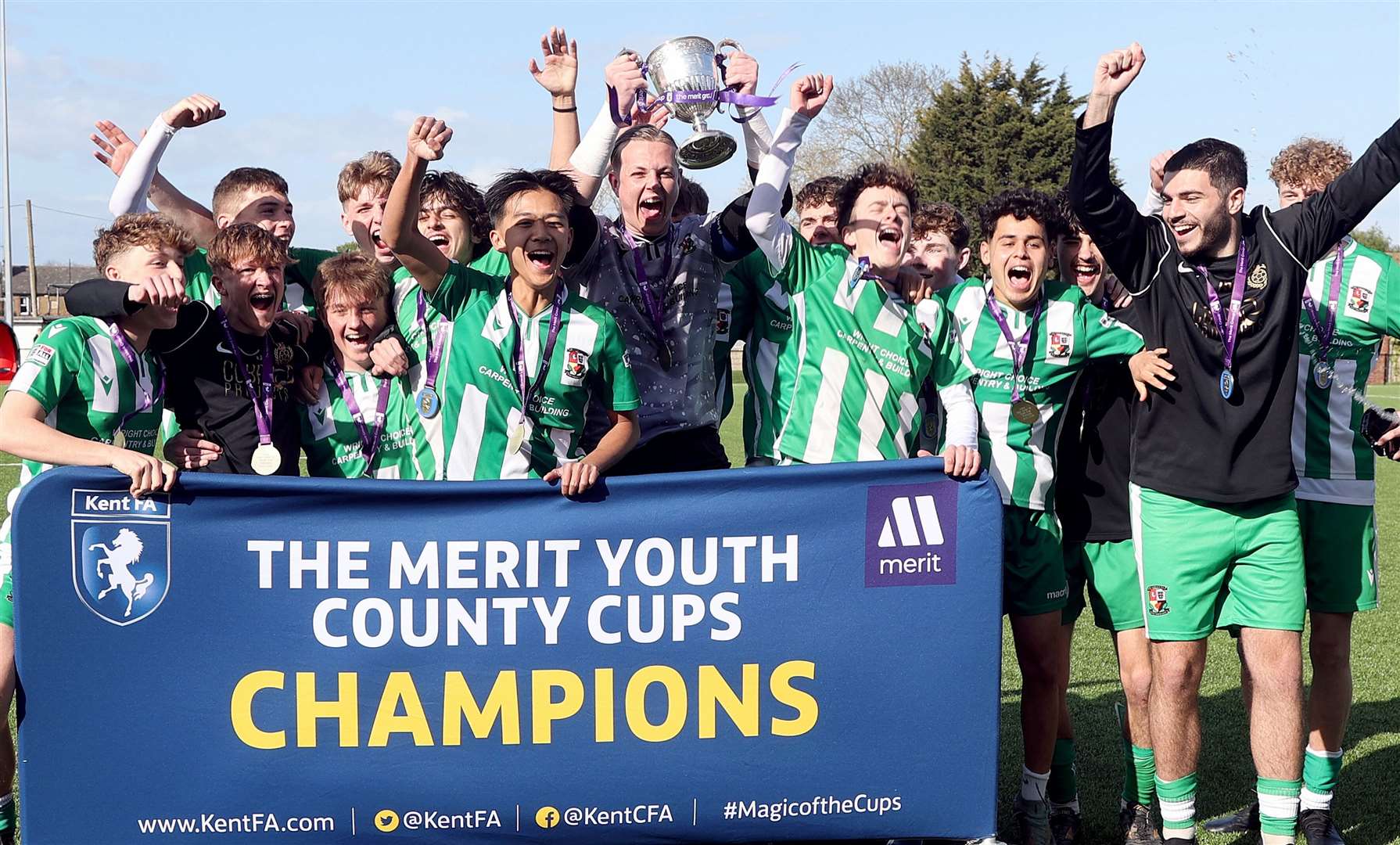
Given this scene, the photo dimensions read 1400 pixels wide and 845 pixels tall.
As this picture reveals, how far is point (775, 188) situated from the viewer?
442 cm

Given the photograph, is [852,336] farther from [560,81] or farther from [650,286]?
[560,81]

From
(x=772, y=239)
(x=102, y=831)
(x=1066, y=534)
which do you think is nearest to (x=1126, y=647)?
(x=1066, y=534)

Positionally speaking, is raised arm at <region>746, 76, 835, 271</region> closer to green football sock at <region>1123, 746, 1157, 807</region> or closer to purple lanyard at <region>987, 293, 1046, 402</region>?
purple lanyard at <region>987, 293, 1046, 402</region>

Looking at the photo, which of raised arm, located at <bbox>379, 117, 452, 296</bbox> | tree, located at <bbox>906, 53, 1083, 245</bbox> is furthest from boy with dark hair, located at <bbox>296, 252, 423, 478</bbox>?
tree, located at <bbox>906, 53, 1083, 245</bbox>

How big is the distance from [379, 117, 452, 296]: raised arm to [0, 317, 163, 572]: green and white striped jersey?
0.92 m

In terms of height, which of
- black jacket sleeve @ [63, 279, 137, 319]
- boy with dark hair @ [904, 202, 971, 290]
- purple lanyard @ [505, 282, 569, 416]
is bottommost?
purple lanyard @ [505, 282, 569, 416]

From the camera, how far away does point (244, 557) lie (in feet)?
12.9

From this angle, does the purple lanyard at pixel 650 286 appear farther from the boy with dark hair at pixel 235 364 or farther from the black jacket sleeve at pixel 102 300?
the black jacket sleeve at pixel 102 300

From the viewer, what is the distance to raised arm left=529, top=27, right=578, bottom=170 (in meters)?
4.95

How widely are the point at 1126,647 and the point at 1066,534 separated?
47 cm

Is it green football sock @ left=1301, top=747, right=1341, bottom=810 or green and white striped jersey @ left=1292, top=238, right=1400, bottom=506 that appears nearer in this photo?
green football sock @ left=1301, top=747, right=1341, bottom=810

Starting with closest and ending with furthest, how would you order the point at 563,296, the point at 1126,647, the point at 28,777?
1. the point at 28,777
2. the point at 563,296
3. the point at 1126,647

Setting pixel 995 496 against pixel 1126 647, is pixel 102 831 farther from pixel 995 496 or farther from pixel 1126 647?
pixel 1126 647

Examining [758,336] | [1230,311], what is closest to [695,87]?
[758,336]
